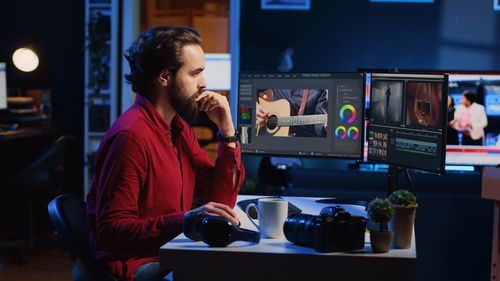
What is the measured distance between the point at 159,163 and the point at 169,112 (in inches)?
8.8

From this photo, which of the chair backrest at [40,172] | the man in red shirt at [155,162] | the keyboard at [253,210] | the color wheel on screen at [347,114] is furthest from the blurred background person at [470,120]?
the chair backrest at [40,172]

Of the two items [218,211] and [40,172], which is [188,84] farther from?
[40,172]

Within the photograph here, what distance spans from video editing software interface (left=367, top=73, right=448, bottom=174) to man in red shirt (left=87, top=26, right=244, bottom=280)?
0.57 meters

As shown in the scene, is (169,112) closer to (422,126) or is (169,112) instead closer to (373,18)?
(422,126)

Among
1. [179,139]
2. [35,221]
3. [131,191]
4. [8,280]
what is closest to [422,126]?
[179,139]

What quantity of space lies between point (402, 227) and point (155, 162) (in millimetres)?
753

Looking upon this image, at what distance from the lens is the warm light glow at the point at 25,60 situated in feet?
22.5

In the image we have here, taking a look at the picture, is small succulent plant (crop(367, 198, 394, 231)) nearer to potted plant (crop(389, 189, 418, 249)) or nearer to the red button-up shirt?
potted plant (crop(389, 189, 418, 249))

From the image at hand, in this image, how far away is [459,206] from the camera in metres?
3.70

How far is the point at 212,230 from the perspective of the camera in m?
2.21

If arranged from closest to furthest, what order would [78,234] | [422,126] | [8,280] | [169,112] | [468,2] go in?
1. [78,234]
2. [169,112]
3. [422,126]
4. [8,280]
5. [468,2]

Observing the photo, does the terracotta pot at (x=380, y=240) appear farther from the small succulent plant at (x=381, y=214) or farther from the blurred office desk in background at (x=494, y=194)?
the blurred office desk in background at (x=494, y=194)

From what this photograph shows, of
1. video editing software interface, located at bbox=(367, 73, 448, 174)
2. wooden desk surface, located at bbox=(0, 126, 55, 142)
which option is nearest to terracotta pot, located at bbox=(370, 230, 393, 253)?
video editing software interface, located at bbox=(367, 73, 448, 174)

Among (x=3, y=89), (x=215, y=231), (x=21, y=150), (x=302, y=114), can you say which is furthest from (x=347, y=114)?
(x=21, y=150)
